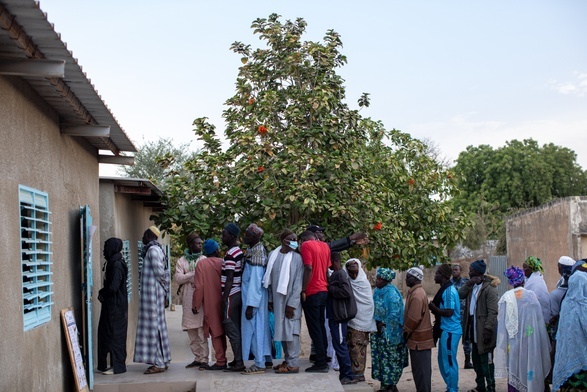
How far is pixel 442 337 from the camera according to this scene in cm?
957

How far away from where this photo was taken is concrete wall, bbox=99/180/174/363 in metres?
11.1

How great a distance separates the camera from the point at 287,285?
347 inches

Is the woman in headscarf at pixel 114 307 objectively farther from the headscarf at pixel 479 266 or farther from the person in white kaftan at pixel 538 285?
the person in white kaftan at pixel 538 285

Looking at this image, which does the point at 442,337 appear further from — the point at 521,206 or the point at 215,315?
the point at 521,206

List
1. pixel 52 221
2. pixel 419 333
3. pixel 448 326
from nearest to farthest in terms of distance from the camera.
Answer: pixel 52 221
pixel 419 333
pixel 448 326

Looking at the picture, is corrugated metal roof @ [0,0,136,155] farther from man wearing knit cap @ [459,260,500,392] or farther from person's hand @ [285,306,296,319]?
man wearing knit cap @ [459,260,500,392]

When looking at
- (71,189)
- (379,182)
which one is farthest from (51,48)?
(379,182)

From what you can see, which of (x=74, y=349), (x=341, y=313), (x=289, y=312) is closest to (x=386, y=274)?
(x=341, y=313)

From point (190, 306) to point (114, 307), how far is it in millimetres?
975

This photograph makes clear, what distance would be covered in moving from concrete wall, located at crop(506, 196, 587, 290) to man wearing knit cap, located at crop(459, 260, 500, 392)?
10310 millimetres

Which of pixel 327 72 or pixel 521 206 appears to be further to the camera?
pixel 521 206

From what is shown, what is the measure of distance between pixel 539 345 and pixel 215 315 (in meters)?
3.94

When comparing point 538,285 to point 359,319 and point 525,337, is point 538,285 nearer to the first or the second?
point 525,337

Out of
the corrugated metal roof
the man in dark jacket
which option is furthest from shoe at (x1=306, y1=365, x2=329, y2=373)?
the corrugated metal roof
